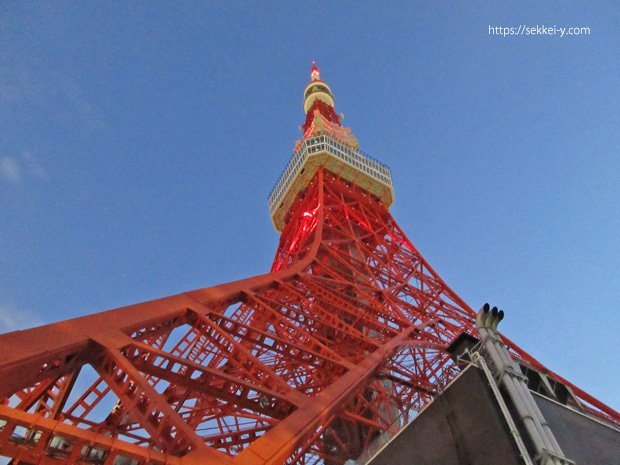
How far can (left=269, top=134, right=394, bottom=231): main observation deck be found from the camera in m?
22.6

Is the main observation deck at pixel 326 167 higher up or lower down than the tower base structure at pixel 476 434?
higher up

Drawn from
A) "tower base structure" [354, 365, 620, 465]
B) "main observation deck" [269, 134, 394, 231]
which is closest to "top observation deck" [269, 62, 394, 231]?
"main observation deck" [269, 134, 394, 231]

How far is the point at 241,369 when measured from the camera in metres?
7.26

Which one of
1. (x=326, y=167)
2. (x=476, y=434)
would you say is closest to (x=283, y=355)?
(x=476, y=434)

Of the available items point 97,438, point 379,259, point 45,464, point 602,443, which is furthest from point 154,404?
point 379,259

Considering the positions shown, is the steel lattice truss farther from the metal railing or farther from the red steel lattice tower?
the metal railing

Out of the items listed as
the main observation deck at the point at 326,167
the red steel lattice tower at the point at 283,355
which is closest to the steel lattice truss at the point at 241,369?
the red steel lattice tower at the point at 283,355

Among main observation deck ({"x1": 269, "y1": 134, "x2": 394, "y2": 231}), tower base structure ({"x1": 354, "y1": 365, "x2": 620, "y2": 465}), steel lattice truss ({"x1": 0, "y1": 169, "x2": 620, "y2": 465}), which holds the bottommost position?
A: tower base structure ({"x1": 354, "y1": 365, "x2": 620, "y2": 465})

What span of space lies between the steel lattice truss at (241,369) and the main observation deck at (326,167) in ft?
13.2

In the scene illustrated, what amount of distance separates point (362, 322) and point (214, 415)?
16.4 ft

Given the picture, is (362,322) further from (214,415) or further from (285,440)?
(285,440)

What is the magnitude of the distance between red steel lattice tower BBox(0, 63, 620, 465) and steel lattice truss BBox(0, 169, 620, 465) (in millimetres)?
23

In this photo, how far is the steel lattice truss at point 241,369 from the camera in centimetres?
467

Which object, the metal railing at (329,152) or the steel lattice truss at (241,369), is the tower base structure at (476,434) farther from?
the metal railing at (329,152)
